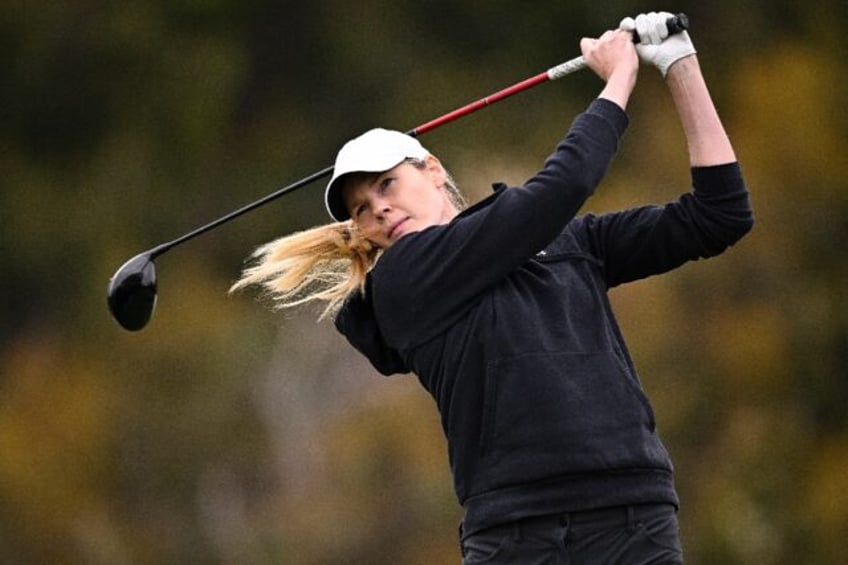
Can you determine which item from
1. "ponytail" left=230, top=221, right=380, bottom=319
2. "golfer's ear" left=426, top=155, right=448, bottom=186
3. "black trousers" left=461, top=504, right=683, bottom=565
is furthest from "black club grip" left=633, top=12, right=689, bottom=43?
"black trousers" left=461, top=504, right=683, bottom=565

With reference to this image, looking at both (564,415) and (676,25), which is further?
(676,25)

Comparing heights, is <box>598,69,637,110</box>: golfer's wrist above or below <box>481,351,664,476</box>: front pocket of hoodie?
above

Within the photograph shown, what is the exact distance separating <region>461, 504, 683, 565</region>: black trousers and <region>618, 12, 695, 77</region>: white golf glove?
2.66 ft

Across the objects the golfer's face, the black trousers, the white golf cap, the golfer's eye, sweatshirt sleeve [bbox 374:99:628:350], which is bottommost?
the black trousers

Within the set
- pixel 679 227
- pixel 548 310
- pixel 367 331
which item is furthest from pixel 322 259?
pixel 679 227

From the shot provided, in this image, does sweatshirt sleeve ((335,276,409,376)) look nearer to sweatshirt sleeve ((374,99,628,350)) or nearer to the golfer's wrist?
sweatshirt sleeve ((374,99,628,350))

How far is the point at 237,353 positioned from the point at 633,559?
6.90 m

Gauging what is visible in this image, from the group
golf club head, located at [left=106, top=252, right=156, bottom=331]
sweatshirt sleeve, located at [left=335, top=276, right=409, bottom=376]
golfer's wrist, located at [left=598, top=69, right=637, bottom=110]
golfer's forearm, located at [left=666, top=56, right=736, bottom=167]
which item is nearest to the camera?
golfer's wrist, located at [left=598, top=69, right=637, bottom=110]

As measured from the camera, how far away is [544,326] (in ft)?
11.6

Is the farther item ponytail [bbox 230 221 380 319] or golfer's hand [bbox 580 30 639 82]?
ponytail [bbox 230 221 380 319]

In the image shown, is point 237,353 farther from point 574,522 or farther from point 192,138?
point 574,522

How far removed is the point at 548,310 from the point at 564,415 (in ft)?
0.67

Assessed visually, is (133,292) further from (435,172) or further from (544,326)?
(544,326)

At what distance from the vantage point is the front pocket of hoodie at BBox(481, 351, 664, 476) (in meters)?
3.46
